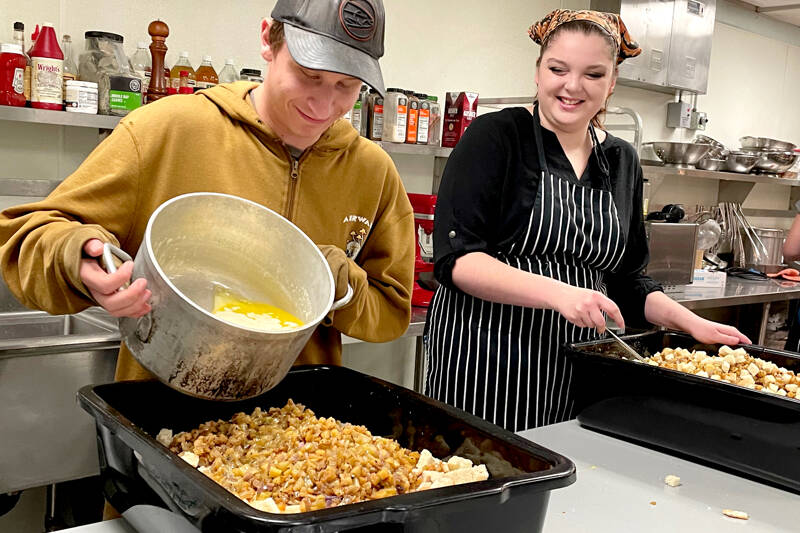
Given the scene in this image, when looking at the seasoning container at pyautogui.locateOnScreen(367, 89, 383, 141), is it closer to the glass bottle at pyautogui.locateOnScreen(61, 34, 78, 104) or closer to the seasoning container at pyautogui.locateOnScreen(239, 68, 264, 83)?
the seasoning container at pyautogui.locateOnScreen(239, 68, 264, 83)

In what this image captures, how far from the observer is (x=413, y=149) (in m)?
3.25

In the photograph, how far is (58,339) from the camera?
2.01 meters

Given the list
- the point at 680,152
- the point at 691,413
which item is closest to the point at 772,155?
the point at 680,152

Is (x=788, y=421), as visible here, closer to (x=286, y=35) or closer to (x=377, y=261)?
(x=377, y=261)

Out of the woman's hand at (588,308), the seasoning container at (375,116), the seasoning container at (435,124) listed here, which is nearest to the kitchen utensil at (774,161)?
the seasoning container at (435,124)

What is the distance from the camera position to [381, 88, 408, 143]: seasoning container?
3170 mm

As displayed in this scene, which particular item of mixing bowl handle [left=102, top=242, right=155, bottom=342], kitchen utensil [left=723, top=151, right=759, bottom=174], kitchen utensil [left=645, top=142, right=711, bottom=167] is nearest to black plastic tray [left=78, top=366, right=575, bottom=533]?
A: mixing bowl handle [left=102, top=242, right=155, bottom=342]

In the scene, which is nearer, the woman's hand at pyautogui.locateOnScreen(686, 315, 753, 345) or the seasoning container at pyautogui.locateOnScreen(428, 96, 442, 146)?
the woman's hand at pyautogui.locateOnScreen(686, 315, 753, 345)

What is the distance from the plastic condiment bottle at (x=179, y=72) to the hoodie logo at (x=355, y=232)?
155 cm

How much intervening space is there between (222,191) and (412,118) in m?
2.13

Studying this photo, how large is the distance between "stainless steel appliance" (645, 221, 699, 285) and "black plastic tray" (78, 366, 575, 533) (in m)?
2.82

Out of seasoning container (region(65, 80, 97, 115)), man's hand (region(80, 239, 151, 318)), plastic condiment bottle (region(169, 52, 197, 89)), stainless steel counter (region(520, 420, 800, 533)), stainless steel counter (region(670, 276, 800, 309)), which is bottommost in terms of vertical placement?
stainless steel counter (region(670, 276, 800, 309))

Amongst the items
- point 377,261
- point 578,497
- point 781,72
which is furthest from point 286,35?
point 781,72

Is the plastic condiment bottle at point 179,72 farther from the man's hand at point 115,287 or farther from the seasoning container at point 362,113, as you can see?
the man's hand at point 115,287
